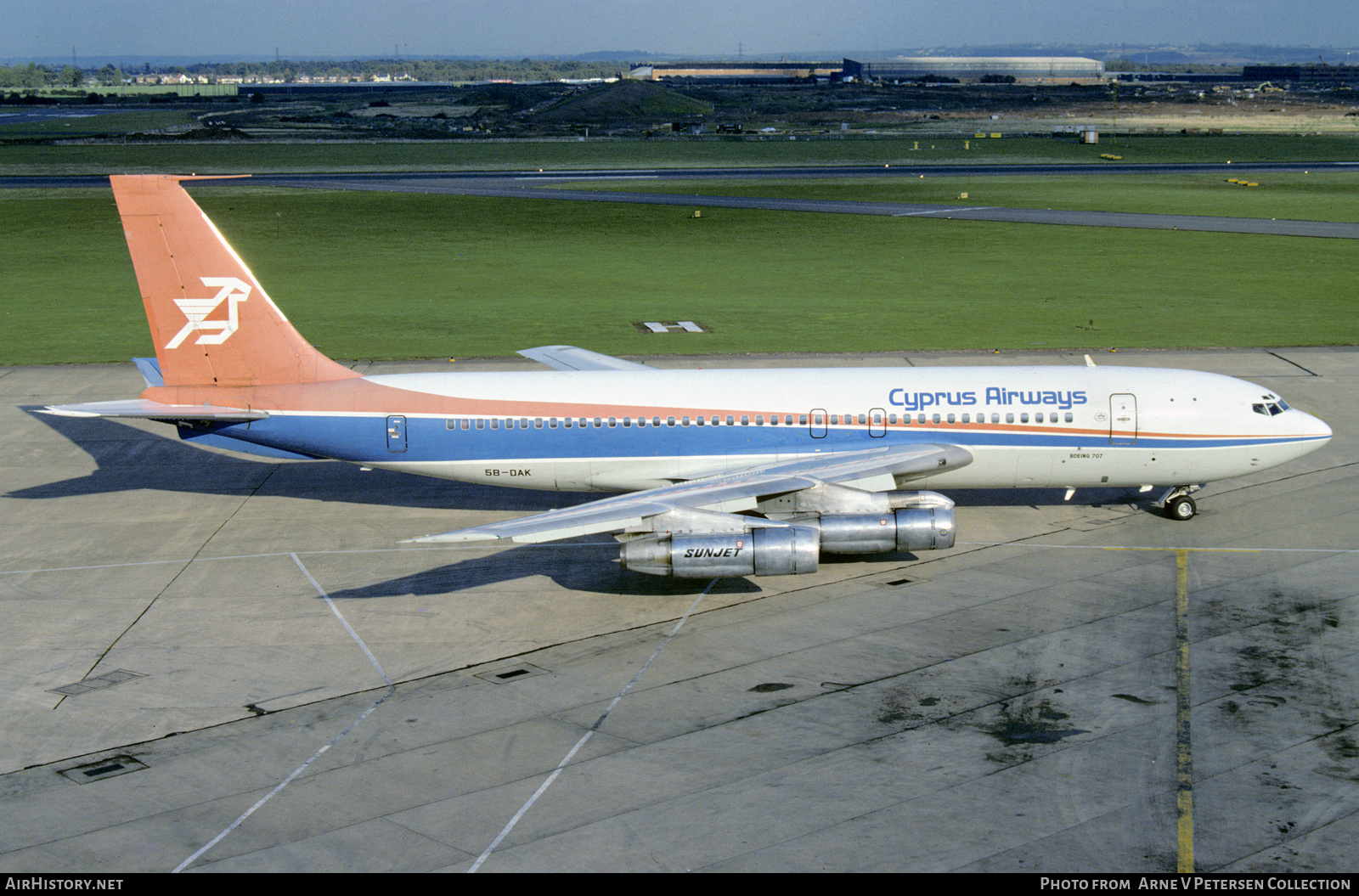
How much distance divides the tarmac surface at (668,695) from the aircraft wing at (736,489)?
8.44ft

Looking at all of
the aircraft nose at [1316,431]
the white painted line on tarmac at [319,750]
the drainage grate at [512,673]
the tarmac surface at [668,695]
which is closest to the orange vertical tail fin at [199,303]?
the tarmac surface at [668,695]

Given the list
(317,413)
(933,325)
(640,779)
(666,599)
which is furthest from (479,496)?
(933,325)

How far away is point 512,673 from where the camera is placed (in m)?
26.9

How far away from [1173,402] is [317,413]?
999 inches

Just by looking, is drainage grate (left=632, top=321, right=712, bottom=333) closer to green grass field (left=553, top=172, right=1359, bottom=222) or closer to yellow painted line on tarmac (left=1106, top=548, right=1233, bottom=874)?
yellow painted line on tarmac (left=1106, top=548, right=1233, bottom=874)

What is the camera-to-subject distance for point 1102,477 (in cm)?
3600

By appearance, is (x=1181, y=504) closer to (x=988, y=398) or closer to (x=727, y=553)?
(x=988, y=398)

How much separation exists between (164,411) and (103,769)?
528 inches

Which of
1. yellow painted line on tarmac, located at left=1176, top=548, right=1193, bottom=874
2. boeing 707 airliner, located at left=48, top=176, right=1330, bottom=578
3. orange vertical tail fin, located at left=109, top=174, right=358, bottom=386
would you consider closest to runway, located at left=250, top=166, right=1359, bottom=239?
boeing 707 airliner, located at left=48, top=176, right=1330, bottom=578

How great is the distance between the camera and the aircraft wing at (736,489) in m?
27.8

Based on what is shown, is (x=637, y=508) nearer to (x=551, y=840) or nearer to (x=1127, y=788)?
(x=551, y=840)

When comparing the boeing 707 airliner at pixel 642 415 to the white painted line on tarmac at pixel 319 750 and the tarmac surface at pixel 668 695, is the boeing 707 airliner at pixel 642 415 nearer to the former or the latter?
the tarmac surface at pixel 668 695

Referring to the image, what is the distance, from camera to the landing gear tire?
37.0 m

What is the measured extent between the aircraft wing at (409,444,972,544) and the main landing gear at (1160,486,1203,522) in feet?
23.8
